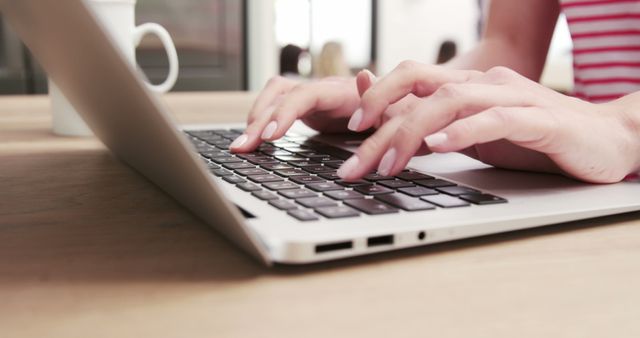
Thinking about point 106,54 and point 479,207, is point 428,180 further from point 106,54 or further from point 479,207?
point 106,54

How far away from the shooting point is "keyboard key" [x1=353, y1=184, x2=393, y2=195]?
0.41 m

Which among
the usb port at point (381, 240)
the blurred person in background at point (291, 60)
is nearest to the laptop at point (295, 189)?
the usb port at point (381, 240)

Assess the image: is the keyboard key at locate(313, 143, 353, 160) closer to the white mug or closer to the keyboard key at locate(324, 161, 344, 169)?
the keyboard key at locate(324, 161, 344, 169)

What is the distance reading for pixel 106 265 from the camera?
1.04 ft

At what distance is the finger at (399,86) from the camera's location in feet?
1.70

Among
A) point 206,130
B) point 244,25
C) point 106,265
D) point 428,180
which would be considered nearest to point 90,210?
point 106,265

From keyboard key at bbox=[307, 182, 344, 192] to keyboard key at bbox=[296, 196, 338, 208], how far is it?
0.11ft

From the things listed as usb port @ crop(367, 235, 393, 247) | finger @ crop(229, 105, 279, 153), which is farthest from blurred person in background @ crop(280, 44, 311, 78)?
usb port @ crop(367, 235, 393, 247)

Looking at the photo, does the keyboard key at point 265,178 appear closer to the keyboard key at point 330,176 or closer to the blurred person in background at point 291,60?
the keyboard key at point 330,176

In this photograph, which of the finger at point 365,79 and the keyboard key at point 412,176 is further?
the finger at point 365,79

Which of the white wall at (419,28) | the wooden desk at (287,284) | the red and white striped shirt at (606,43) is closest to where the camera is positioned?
the wooden desk at (287,284)

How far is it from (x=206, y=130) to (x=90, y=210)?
0.36 m

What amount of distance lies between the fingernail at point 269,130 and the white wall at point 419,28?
572cm

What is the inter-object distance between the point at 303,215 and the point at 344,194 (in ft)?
→ 0.21
